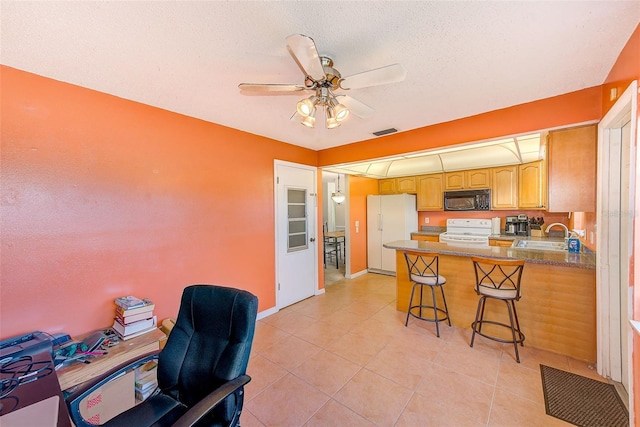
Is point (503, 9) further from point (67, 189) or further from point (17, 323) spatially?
point (17, 323)

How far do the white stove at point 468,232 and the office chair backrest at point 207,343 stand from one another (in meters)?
4.03

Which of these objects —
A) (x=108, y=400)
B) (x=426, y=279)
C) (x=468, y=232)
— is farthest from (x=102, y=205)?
(x=468, y=232)

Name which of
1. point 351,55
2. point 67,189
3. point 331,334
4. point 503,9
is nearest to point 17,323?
point 67,189

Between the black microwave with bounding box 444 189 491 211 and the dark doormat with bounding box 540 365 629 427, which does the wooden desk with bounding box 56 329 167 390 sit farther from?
the black microwave with bounding box 444 189 491 211

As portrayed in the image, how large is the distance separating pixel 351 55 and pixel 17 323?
116 inches

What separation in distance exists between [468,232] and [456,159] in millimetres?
1380

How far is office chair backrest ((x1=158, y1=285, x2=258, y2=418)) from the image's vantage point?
1285 millimetres

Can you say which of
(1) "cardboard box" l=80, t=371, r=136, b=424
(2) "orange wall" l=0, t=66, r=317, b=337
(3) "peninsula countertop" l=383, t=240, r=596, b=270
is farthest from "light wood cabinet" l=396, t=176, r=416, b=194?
(1) "cardboard box" l=80, t=371, r=136, b=424

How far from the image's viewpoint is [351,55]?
5.44 ft

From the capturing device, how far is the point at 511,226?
4.41m

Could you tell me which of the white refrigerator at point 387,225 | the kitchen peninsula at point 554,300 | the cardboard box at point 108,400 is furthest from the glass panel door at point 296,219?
the cardboard box at point 108,400

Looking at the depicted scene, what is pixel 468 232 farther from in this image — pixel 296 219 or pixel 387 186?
pixel 296 219

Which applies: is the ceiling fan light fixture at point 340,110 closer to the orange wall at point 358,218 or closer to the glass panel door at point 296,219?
the glass panel door at point 296,219

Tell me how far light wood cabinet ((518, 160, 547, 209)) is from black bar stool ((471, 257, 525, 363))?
2.19 m
